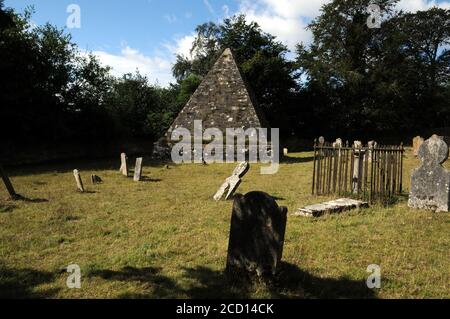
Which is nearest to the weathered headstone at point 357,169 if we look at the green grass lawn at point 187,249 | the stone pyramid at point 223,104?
the green grass lawn at point 187,249

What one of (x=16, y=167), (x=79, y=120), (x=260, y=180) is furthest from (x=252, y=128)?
(x=16, y=167)

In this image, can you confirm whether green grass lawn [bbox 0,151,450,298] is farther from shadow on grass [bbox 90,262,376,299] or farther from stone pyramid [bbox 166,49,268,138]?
stone pyramid [bbox 166,49,268,138]

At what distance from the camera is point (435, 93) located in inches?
1380

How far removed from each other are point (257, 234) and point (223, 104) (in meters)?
17.5

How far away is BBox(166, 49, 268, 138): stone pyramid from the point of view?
21.2 meters

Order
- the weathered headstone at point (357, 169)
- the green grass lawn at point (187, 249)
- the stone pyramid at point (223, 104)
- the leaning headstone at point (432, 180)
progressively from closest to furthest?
the green grass lawn at point (187, 249) → the leaning headstone at point (432, 180) → the weathered headstone at point (357, 169) → the stone pyramid at point (223, 104)

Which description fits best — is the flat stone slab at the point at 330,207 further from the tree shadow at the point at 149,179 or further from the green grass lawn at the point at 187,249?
the tree shadow at the point at 149,179

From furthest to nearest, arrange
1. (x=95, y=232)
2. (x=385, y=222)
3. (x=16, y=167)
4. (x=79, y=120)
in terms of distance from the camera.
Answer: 1. (x=79, y=120)
2. (x=16, y=167)
3. (x=385, y=222)
4. (x=95, y=232)

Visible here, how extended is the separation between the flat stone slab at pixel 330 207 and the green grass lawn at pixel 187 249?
0.87 feet

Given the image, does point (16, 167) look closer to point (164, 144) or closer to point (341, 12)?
point (164, 144)

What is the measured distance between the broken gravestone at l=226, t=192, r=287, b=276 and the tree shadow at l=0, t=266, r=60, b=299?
2.34 m

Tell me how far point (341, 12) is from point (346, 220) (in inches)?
1237

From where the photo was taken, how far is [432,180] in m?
8.91

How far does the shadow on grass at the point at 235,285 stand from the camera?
4438mm
